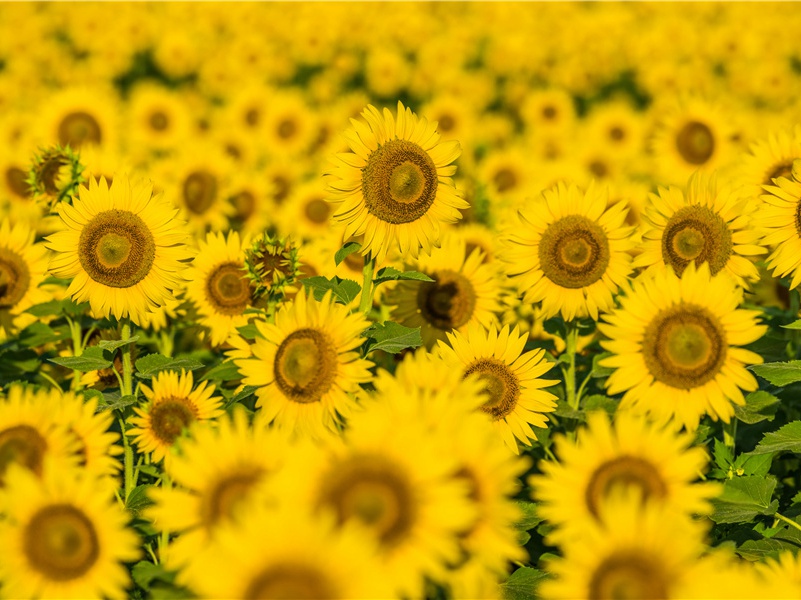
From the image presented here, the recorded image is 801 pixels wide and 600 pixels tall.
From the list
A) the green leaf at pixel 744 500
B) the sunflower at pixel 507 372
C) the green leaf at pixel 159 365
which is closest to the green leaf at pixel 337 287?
the sunflower at pixel 507 372

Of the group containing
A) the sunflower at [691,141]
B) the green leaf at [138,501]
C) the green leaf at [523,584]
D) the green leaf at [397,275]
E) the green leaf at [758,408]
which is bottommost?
the green leaf at [138,501]

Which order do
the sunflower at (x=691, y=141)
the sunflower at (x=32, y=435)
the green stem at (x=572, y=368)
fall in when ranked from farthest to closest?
the sunflower at (x=691, y=141) → the green stem at (x=572, y=368) → the sunflower at (x=32, y=435)

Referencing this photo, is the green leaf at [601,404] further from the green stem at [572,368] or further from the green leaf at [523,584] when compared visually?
the green leaf at [523,584]

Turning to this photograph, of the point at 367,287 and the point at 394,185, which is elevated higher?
the point at 394,185

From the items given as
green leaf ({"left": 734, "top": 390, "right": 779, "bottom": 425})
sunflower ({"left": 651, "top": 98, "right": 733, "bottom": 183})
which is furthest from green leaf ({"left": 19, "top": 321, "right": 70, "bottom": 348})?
sunflower ({"left": 651, "top": 98, "right": 733, "bottom": 183})

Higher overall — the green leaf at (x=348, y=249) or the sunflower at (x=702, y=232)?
the sunflower at (x=702, y=232)

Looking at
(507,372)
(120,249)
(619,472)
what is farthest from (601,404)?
(120,249)

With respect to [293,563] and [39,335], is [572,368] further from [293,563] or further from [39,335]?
[39,335]
